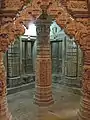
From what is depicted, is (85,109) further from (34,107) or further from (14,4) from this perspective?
(14,4)

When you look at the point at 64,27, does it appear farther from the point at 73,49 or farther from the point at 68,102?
the point at 73,49

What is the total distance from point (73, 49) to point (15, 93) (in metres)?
2.77

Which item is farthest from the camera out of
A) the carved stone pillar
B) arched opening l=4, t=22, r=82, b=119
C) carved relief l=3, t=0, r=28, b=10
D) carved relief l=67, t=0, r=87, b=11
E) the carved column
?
arched opening l=4, t=22, r=82, b=119

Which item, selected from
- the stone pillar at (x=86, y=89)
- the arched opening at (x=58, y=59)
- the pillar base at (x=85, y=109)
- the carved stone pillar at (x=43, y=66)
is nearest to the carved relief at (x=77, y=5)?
the stone pillar at (x=86, y=89)

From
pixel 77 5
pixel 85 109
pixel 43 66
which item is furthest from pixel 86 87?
pixel 43 66

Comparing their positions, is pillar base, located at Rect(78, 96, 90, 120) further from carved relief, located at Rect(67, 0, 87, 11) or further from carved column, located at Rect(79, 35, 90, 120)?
carved relief, located at Rect(67, 0, 87, 11)

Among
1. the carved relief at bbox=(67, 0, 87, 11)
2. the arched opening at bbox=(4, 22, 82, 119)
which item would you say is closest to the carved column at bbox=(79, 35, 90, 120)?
the carved relief at bbox=(67, 0, 87, 11)

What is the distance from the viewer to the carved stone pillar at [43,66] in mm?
5483

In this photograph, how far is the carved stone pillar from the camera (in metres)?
5.48

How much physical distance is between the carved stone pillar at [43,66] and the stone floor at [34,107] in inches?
11.5

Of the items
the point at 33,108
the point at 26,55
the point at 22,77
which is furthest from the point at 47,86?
the point at 26,55

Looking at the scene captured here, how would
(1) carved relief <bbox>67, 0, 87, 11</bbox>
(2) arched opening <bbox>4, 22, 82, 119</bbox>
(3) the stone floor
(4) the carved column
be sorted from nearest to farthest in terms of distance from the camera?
(1) carved relief <bbox>67, 0, 87, 11</bbox> < (4) the carved column < (3) the stone floor < (2) arched opening <bbox>4, 22, 82, 119</bbox>

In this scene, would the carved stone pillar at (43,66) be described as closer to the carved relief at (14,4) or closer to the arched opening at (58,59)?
the arched opening at (58,59)

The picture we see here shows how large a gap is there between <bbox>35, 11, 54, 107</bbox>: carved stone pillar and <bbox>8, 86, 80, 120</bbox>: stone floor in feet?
0.96
